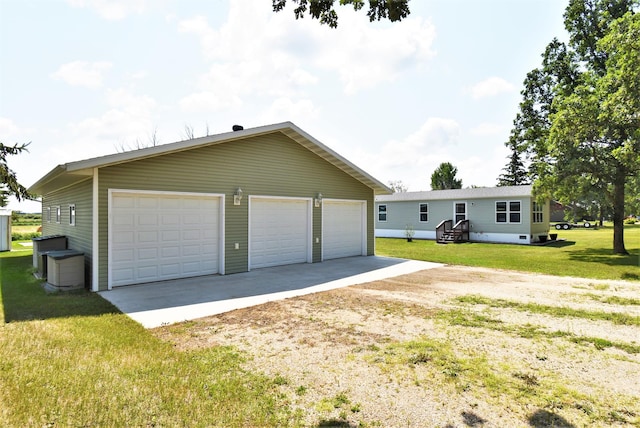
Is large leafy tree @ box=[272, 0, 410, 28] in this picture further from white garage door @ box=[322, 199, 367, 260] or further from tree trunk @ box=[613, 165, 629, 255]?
tree trunk @ box=[613, 165, 629, 255]

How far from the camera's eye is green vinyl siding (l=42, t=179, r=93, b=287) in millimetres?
7684

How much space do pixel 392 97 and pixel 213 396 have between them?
39.8 feet

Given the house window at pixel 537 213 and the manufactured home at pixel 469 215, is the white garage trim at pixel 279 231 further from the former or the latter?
the house window at pixel 537 213

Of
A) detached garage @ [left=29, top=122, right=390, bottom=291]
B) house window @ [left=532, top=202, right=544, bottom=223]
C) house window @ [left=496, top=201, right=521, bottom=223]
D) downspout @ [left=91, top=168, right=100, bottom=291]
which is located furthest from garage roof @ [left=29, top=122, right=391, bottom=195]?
house window @ [left=532, top=202, right=544, bottom=223]

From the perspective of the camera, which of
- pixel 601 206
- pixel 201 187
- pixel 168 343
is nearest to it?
pixel 168 343

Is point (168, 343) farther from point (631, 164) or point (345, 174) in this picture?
point (631, 164)

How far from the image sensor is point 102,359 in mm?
3807

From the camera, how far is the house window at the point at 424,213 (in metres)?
22.2

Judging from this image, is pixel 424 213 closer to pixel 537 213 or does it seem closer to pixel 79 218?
pixel 537 213

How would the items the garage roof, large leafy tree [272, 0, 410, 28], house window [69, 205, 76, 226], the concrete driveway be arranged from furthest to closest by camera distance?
house window [69, 205, 76, 226] < the garage roof < the concrete driveway < large leafy tree [272, 0, 410, 28]

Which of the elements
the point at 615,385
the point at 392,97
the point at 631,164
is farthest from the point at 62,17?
the point at 631,164

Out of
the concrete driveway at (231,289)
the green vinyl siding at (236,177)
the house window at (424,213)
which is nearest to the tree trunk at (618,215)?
the house window at (424,213)

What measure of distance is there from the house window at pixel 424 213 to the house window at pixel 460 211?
1777mm

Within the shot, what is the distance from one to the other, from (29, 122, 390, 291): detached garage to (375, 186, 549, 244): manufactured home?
10.2m
